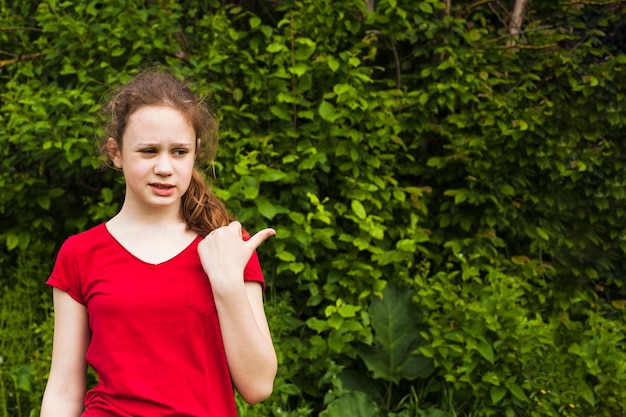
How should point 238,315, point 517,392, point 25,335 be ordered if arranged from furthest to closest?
point 25,335 → point 517,392 → point 238,315

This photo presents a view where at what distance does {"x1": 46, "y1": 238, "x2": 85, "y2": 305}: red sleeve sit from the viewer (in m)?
1.83

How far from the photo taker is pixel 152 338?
1.76 meters

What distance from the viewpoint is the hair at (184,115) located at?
6.17 ft

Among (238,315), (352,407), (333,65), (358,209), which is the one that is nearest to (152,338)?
(238,315)

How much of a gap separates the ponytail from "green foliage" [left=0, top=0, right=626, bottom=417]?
186 centimetres

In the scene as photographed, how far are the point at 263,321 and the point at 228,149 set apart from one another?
2.50 meters

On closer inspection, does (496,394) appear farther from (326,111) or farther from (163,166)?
(163,166)

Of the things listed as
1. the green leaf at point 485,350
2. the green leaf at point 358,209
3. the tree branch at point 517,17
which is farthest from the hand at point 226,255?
the tree branch at point 517,17

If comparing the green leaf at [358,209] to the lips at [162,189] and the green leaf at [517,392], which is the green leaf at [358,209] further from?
the lips at [162,189]

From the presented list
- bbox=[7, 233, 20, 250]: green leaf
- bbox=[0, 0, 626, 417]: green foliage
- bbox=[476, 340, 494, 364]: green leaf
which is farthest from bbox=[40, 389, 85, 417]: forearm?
bbox=[7, 233, 20, 250]: green leaf

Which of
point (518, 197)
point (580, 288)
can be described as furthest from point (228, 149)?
point (580, 288)

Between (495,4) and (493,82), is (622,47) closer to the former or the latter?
(495,4)

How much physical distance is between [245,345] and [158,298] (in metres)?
0.21

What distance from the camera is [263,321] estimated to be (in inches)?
72.7
